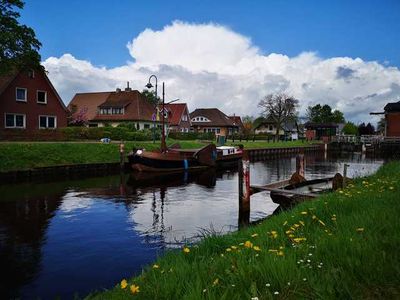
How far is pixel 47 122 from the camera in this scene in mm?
44656

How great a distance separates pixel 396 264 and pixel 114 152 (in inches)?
1231

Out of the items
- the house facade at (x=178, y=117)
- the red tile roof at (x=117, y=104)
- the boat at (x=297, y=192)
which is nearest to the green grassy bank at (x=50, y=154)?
the boat at (x=297, y=192)

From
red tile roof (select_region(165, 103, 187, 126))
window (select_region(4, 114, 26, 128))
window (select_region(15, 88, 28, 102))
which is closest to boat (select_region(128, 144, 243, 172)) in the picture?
window (select_region(4, 114, 26, 128))

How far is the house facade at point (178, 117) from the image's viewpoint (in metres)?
77.7

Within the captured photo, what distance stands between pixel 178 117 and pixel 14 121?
40660 mm

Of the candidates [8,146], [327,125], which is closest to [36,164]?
[8,146]

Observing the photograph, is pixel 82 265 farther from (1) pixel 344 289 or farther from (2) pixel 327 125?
(2) pixel 327 125

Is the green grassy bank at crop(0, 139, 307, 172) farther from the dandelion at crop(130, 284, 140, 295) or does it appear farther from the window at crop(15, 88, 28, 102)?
the dandelion at crop(130, 284, 140, 295)

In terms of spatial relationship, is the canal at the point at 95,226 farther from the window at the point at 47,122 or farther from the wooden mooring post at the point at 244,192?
the window at the point at 47,122

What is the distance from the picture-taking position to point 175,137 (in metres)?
58.4

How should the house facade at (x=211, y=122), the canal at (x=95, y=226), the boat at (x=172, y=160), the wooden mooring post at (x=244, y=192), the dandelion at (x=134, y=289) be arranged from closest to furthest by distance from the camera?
the dandelion at (x=134, y=289)
the canal at (x=95, y=226)
the wooden mooring post at (x=244, y=192)
the boat at (x=172, y=160)
the house facade at (x=211, y=122)

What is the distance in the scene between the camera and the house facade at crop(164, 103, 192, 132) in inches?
3059

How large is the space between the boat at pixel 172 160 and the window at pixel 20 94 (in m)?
18.1

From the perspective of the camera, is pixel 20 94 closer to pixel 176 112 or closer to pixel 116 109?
pixel 116 109
